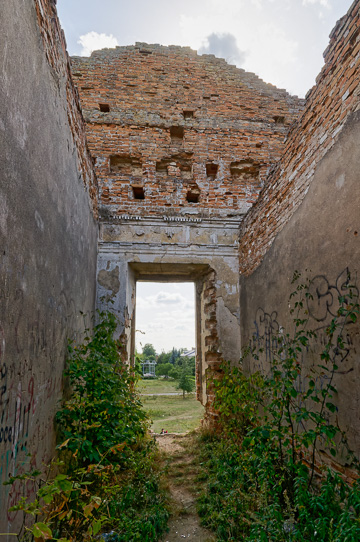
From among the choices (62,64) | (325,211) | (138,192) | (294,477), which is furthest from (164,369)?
(62,64)

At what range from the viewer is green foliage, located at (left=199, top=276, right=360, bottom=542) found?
7.07 ft

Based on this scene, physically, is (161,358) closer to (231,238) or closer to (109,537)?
(231,238)

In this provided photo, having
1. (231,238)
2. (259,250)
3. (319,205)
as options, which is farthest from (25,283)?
(231,238)

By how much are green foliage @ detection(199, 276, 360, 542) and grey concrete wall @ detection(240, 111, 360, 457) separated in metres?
0.11

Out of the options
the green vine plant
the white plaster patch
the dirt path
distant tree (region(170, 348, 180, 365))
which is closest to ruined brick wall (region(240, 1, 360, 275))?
the white plaster patch

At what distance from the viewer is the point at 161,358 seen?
35.8 m

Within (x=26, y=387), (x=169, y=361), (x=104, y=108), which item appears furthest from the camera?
(x=169, y=361)

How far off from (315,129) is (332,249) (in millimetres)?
1335

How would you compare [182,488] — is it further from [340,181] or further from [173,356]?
[173,356]

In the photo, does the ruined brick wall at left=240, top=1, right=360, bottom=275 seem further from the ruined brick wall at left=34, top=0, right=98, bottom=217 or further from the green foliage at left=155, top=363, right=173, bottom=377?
the green foliage at left=155, top=363, right=173, bottom=377

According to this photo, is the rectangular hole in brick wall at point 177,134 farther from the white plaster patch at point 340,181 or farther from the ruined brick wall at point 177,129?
the white plaster patch at point 340,181

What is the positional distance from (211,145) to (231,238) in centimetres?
207

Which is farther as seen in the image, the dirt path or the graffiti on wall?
the dirt path

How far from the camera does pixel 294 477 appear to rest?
269 centimetres
